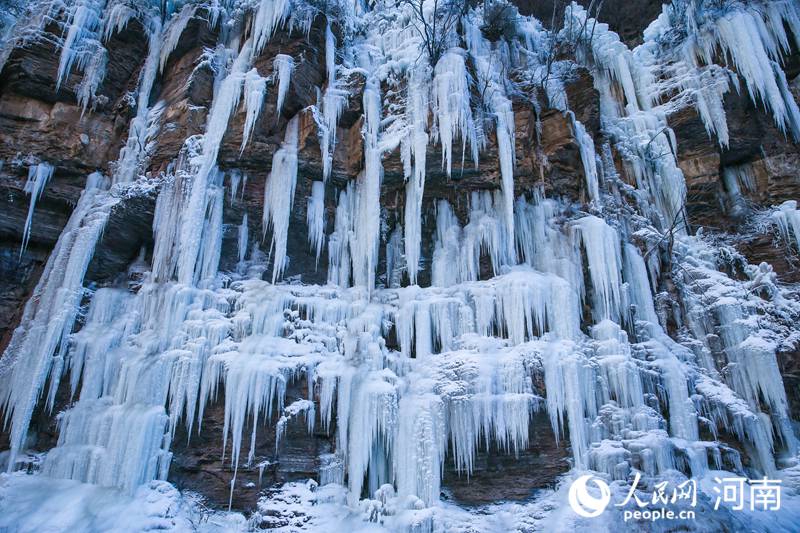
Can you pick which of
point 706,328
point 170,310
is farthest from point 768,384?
point 170,310

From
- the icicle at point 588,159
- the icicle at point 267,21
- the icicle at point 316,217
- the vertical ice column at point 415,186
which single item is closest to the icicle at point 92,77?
the icicle at point 267,21

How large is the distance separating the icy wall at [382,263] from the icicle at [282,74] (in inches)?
3.0

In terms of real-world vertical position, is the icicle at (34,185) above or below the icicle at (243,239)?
above

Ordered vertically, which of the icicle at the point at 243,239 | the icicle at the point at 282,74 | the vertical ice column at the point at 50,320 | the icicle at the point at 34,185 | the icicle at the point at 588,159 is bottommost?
the vertical ice column at the point at 50,320

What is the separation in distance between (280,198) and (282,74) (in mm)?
2906

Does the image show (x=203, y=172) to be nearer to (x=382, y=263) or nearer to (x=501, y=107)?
(x=382, y=263)

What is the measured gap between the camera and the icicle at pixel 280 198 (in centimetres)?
1041

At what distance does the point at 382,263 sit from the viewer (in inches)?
451

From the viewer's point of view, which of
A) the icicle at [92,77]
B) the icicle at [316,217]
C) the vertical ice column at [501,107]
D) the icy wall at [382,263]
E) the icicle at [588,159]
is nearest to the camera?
the icy wall at [382,263]

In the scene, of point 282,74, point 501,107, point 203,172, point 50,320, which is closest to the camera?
point 50,320

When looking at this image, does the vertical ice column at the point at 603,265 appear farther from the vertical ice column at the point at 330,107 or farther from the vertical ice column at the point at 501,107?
the vertical ice column at the point at 330,107

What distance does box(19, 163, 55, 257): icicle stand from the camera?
10.5 meters

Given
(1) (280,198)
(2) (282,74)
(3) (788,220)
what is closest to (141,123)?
(2) (282,74)

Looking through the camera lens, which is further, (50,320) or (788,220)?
(788,220)
